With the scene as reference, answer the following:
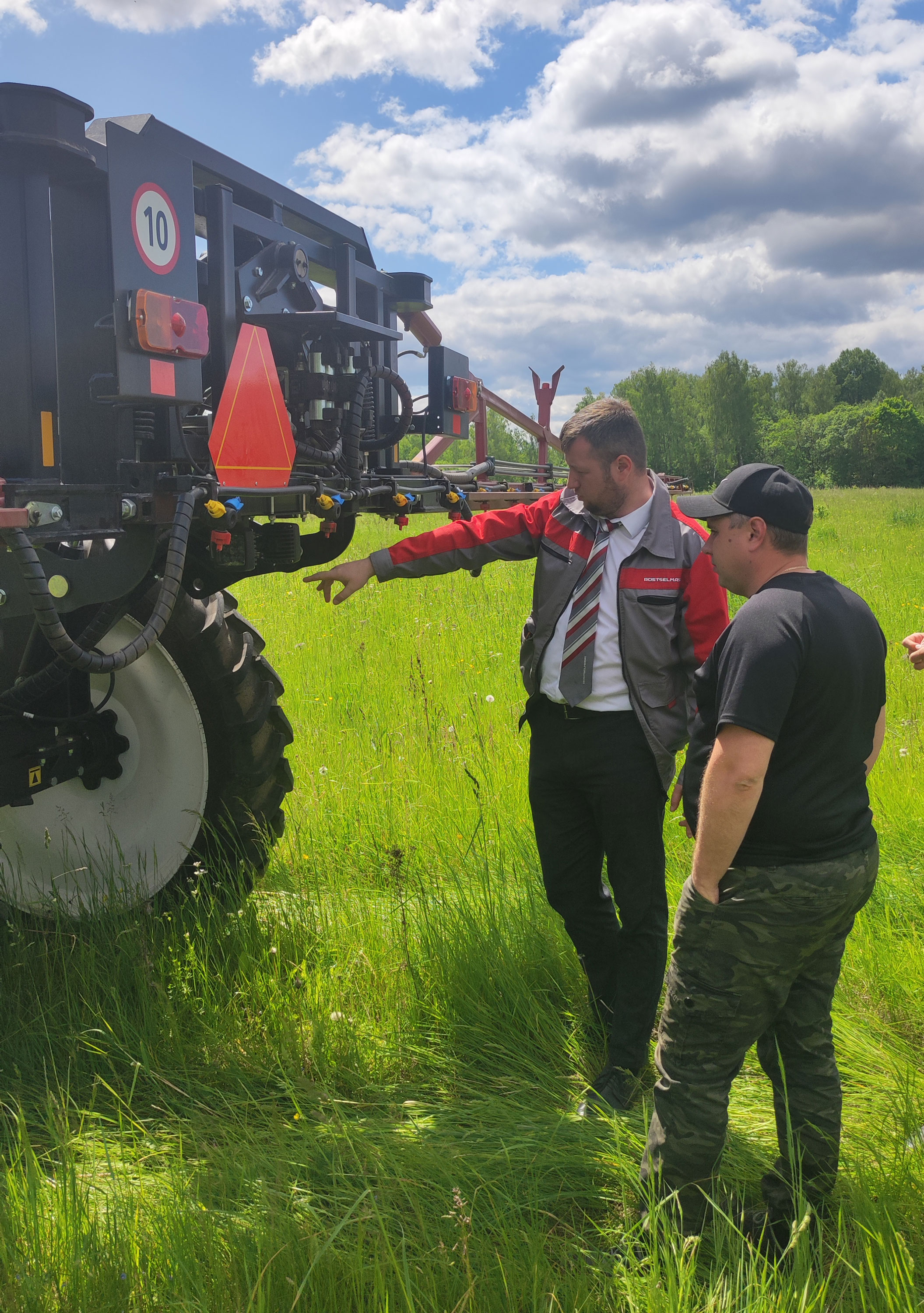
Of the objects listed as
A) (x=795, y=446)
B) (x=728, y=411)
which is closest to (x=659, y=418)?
(x=728, y=411)

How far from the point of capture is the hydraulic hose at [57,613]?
2.09 m

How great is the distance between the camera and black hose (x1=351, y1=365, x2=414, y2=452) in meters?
3.23

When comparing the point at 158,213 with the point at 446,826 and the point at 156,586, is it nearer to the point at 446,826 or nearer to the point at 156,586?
the point at 156,586

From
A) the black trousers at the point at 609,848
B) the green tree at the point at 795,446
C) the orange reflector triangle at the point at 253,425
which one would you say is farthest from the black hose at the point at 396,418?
the green tree at the point at 795,446

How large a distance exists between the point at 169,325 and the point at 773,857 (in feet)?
6.15

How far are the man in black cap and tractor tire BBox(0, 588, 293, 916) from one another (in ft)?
5.70

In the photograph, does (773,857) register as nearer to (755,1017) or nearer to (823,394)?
(755,1017)

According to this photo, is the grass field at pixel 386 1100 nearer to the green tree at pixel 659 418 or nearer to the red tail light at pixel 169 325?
the red tail light at pixel 169 325

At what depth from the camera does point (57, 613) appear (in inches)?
90.4

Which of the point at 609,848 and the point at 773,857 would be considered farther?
the point at 609,848

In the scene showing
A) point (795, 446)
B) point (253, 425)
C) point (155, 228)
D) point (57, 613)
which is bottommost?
point (57, 613)

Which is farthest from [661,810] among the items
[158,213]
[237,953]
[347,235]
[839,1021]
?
[347,235]

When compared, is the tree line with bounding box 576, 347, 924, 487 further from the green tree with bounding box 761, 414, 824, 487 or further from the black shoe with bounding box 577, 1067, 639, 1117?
the black shoe with bounding box 577, 1067, 639, 1117

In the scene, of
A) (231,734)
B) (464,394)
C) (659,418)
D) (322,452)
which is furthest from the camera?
(659,418)
